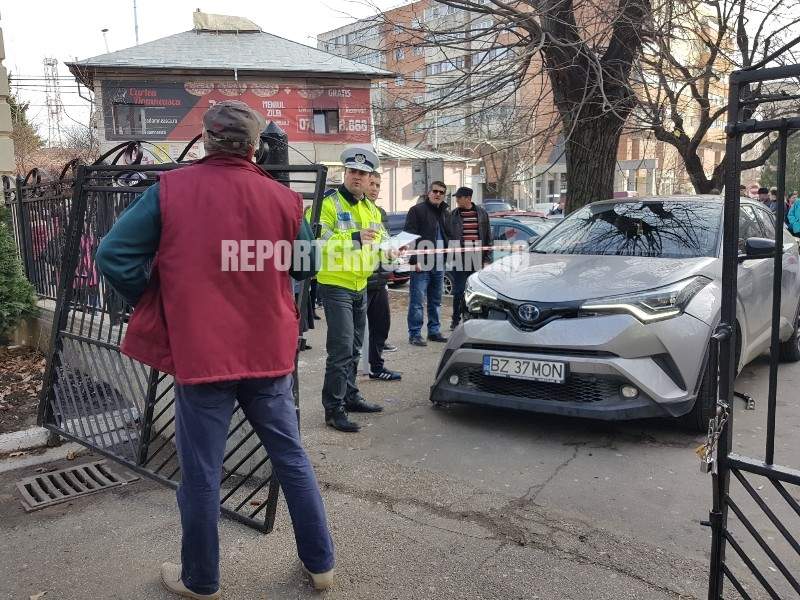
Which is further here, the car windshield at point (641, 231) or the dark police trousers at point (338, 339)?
the car windshield at point (641, 231)

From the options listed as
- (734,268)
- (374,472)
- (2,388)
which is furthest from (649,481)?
(2,388)

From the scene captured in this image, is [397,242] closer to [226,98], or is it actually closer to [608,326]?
[608,326]

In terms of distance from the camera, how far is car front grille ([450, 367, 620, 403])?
159 inches

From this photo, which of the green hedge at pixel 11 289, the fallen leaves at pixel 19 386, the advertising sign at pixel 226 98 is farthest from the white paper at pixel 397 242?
the advertising sign at pixel 226 98

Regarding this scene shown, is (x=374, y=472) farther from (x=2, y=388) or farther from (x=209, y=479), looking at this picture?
(x=2, y=388)

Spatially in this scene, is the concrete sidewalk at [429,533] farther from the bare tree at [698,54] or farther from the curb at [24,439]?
the bare tree at [698,54]

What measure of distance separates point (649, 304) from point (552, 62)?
4.96 metres

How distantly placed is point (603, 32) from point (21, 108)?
108ft

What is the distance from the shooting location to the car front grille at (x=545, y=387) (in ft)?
13.2

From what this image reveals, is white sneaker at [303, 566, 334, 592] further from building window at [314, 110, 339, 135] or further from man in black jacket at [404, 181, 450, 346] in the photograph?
building window at [314, 110, 339, 135]

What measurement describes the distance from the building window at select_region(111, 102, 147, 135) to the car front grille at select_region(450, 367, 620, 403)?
78.4 ft

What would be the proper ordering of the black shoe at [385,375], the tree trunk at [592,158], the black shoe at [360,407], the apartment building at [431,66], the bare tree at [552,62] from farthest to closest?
the tree trunk at [592,158] → the apartment building at [431,66] → the bare tree at [552,62] → the black shoe at [385,375] → the black shoe at [360,407]

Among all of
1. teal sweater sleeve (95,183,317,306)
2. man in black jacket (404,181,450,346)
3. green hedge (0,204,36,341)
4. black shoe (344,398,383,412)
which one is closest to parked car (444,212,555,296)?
man in black jacket (404,181,450,346)

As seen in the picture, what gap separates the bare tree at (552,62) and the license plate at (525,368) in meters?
4.26
